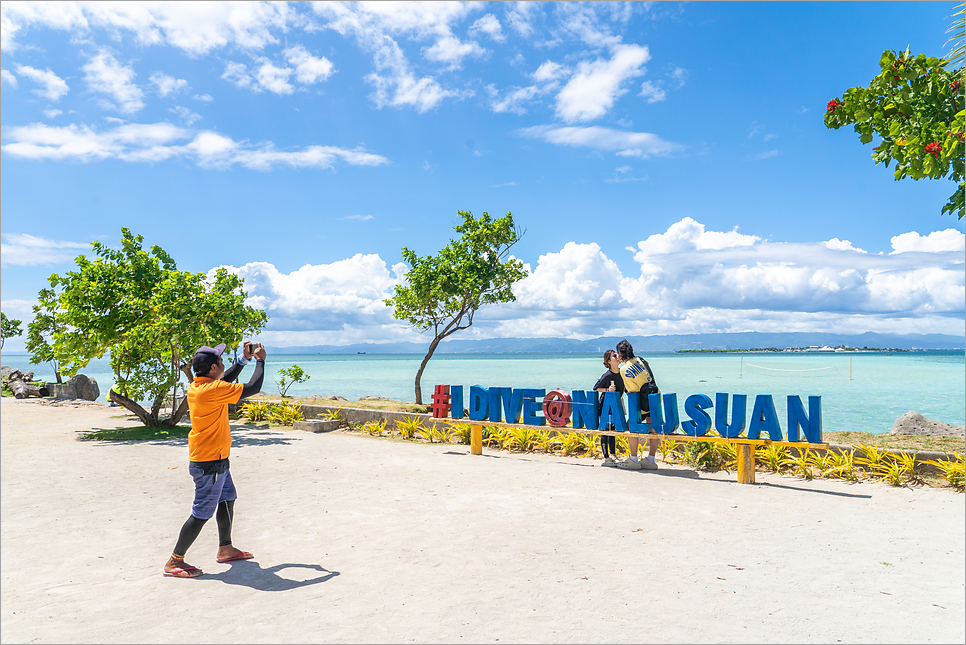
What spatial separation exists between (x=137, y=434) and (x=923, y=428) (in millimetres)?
18249

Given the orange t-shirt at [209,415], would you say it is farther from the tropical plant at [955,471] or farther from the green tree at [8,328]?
the green tree at [8,328]

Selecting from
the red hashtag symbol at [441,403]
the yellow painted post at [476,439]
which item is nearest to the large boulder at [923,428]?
the yellow painted post at [476,439]

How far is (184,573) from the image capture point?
4820mm

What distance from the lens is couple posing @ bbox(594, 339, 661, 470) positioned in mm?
9859

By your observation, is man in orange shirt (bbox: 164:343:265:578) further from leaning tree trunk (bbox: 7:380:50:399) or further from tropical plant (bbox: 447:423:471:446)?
leaning tree trunk (bbox: 7:380:50:399)

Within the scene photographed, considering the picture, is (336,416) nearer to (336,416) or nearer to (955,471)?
(336,416)

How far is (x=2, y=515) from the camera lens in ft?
22.4

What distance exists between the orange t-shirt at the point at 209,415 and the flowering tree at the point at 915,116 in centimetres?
783

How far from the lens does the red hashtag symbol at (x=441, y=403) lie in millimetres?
12555

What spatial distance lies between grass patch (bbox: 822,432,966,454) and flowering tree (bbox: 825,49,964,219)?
16.0 ft

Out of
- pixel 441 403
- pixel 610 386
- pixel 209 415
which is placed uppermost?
pixel 209 415

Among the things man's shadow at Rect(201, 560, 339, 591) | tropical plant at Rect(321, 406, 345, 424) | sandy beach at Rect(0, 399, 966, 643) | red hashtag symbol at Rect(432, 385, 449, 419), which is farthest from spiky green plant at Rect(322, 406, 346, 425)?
man's shadow at Rect(201, 560, 339, 591)

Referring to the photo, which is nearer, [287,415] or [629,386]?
[629,386]

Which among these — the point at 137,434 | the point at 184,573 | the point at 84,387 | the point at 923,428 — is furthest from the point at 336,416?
the point at 84,387
